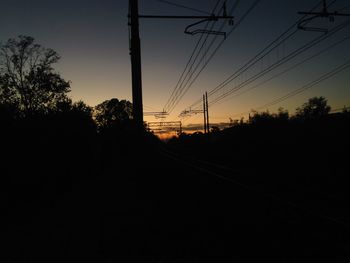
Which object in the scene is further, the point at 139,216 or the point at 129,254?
the point at 139,216

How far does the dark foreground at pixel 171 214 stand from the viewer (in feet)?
19.5

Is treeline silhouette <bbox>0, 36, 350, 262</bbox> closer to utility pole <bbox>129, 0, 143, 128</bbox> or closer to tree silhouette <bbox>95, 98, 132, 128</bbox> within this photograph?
utility pole <bbox>129, 0, 143, 128</bbox>

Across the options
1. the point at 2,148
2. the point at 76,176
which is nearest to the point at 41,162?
the point at 2,148

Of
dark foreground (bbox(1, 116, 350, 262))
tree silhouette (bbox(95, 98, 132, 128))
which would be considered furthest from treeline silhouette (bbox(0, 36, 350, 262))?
tree silhouette (bbox(95, 98, 132, 128))

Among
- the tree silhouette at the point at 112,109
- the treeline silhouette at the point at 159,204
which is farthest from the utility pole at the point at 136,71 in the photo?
the tree silhouette at the point at 112,109

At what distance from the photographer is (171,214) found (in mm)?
8516

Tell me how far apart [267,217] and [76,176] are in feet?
52.7

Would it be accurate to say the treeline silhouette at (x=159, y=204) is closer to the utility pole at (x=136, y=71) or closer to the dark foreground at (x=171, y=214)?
the dark foreground at (x=171, y=214)

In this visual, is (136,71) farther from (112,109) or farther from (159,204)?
(112,109)

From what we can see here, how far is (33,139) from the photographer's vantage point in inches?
653

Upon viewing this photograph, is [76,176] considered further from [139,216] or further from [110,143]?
[139,216]

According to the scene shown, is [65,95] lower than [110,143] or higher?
higher

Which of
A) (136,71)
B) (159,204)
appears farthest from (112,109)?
(159,204)

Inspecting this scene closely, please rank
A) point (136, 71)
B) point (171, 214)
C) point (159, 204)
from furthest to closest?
point (136, 71), point (159, 204), point (171, 214)
